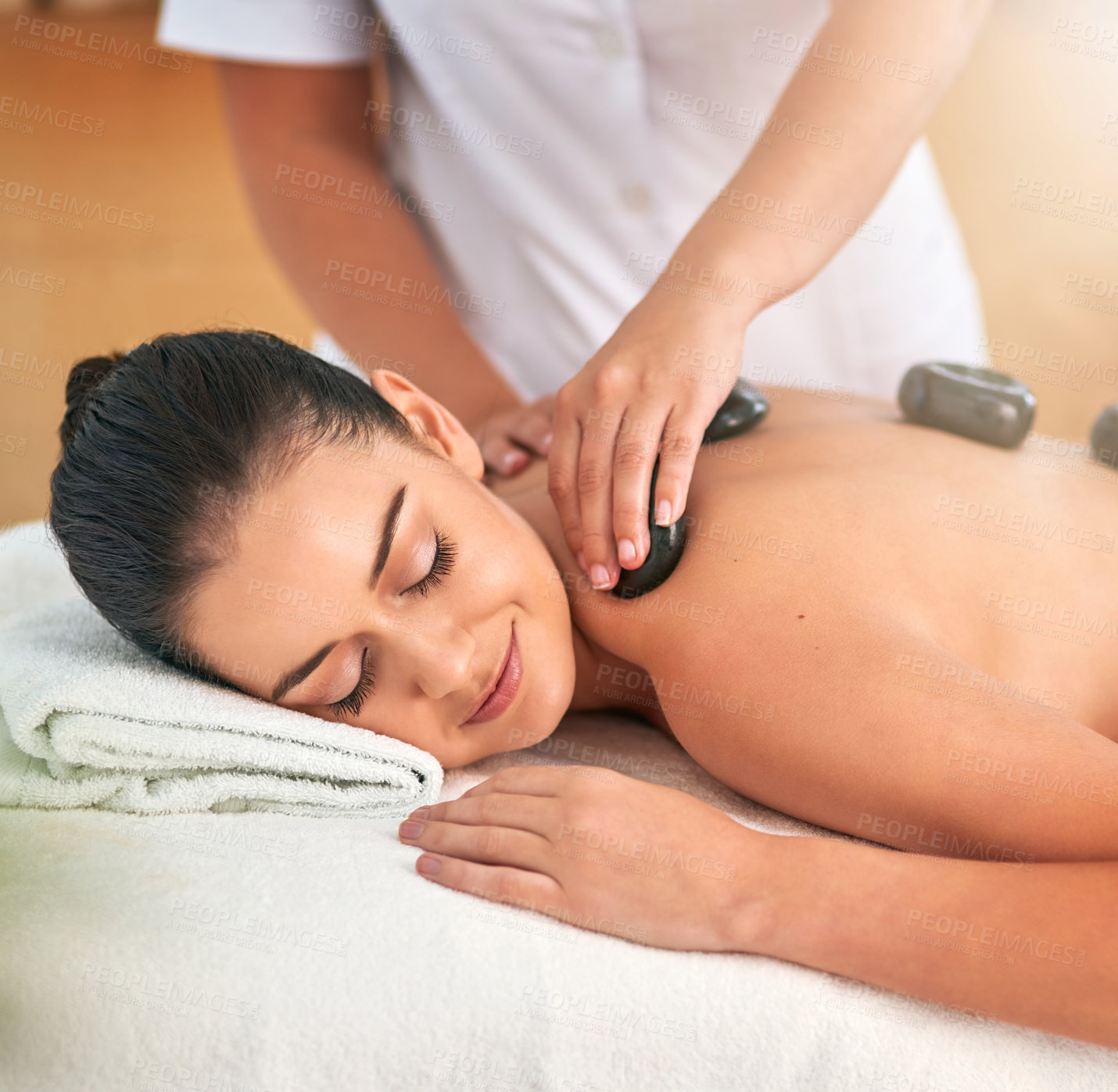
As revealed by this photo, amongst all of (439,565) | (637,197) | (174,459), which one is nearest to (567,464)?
(439,565)

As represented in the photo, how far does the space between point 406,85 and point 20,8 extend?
1681 millimetres

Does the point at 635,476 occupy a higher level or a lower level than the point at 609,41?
lower

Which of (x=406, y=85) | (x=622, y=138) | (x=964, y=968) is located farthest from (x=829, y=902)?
(x=406, y=85)

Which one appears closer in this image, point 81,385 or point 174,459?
point 174,459

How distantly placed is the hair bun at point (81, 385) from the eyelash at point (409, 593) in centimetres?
36

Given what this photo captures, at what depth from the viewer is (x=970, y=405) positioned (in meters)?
1.18

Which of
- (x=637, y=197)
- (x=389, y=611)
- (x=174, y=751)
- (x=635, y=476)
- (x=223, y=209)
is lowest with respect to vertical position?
(x=223, y=209)

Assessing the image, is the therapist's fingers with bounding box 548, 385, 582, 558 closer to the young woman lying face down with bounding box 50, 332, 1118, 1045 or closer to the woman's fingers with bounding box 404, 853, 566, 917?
the young woman lying face down with bounding box 50, 332, 1118, 1045

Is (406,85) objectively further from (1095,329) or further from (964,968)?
(1095,329)

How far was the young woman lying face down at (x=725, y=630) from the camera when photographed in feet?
2.46

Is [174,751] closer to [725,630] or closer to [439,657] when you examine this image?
[439,657]

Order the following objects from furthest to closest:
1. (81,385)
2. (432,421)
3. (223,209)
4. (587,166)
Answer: (223,209) < (587,166) < (432,421) < (81,385)

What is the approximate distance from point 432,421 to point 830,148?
52 centimetres

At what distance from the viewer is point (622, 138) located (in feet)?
4.79
